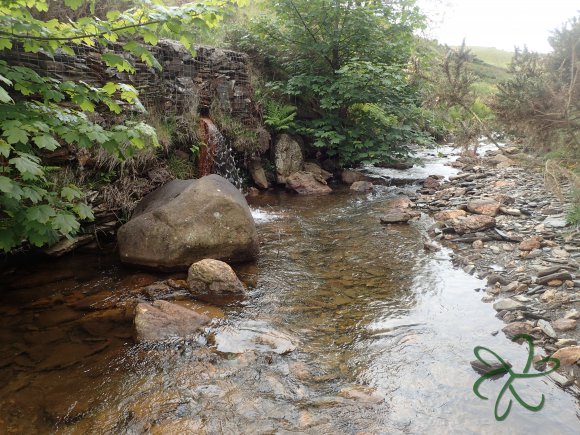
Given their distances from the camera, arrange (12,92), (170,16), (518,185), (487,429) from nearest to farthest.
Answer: (487,429) → (170,16) → (12,92) → (518,185)

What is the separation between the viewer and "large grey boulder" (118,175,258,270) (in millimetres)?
5055

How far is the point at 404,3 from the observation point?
977 cm

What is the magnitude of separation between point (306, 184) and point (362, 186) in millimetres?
1562

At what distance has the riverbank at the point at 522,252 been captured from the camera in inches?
132

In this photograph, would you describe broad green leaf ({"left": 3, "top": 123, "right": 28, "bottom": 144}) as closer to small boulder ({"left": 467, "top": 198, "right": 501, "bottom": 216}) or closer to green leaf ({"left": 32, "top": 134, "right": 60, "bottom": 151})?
green leaf ({"left": 32, "top": 134, "right": 60, "bottom": 151})

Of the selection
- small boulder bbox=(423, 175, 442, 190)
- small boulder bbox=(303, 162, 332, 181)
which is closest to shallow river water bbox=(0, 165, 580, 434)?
small boulder bbox=(423, 175, 442, 190)

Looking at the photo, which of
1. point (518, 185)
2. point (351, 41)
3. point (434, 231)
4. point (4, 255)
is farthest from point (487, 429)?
point (351, 41)

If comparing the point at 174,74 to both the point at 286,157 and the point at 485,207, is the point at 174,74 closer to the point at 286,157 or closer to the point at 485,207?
the point at 286,157

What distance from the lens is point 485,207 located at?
692cm

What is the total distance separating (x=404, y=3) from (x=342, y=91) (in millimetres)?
2732

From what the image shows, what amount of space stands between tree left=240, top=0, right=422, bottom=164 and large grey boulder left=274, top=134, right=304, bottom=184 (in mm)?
526

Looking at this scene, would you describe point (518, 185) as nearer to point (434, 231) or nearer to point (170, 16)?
point (434, 231)

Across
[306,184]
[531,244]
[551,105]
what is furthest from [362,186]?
[551,105]

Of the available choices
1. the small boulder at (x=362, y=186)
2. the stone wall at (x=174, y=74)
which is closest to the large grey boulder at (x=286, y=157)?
the stone wall at (x=174, y=74)
